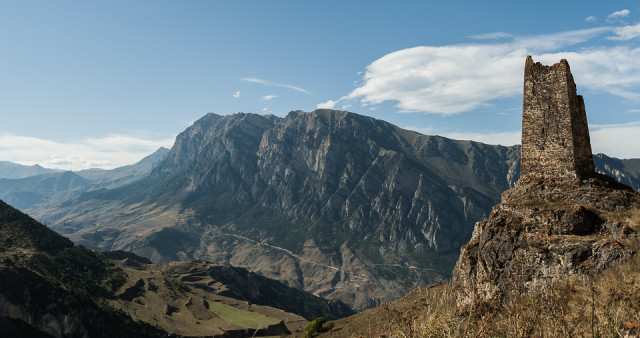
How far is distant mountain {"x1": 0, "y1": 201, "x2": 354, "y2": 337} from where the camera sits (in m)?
86.9

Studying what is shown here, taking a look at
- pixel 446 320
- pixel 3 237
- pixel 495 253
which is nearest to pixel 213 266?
pixel 3 237

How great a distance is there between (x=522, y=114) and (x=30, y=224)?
146 metres

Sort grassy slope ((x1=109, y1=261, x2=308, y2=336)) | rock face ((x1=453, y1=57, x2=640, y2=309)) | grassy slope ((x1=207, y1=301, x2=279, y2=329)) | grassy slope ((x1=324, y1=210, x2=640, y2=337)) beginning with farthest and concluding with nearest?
grassy slope ((x1=207, y1=301, x2=279, y2=329)) → grassy slope ((x1=109, y1=261, x2=308, y2=336)) → rock face ((x1=453, y1=57, x2=640, y2=309)) → grassy slope ((x1=324, y1=210, x2=640, y2=337))

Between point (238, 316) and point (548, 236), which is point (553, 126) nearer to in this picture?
point (548, 236)

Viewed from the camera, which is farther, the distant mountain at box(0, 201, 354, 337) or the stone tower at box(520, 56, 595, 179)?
the distant mountain at box(0, 201, 354, 337)

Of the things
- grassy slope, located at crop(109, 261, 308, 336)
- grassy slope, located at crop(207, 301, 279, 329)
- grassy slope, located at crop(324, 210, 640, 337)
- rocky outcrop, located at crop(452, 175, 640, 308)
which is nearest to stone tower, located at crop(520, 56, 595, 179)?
rocky outcrop, located at crop(452, 175, 640, 308)

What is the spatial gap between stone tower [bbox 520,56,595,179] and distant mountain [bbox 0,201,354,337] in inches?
2595

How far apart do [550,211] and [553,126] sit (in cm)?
820

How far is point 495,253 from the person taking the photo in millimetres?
27562

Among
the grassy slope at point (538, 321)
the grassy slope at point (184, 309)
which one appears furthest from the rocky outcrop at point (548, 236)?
the grassy slope at point (184, 309)

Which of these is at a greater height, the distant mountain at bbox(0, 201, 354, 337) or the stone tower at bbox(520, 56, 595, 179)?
the stone tower at bbox(520, 56, 595, 179)

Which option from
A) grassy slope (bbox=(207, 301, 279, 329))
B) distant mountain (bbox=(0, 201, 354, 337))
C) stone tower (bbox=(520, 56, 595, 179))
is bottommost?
grassy slope (bbox=(207, 301, 279, 329))

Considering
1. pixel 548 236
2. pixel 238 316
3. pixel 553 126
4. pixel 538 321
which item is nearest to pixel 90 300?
pixel 238 316

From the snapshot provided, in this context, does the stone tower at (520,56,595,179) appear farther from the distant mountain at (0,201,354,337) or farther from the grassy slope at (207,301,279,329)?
the grassy slope at (207,301,279,329)
